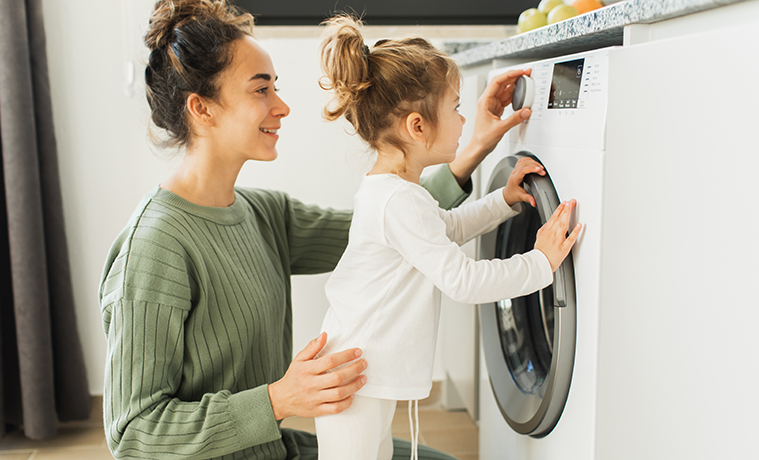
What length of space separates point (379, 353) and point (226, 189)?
1.51 ft

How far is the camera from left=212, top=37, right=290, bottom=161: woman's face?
1.16 m

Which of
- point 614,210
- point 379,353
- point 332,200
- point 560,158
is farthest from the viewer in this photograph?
point 332,200

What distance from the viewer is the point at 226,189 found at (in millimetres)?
1235

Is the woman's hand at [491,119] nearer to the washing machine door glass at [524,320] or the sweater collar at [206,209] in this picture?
the washing machine door glass at [524,320]

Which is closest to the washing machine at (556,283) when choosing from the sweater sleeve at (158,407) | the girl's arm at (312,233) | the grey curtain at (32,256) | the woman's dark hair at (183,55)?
the girl's arm at (312,233)

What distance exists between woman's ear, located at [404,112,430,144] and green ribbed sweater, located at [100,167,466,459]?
28cm

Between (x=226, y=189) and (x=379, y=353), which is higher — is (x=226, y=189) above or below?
above

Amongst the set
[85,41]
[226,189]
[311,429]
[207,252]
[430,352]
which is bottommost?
[311,429]

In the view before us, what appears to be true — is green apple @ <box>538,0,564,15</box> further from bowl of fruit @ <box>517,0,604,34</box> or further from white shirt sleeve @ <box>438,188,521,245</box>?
white shirt sleeve @ <box>438,188,521,245</box>

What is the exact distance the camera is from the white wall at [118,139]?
1895mm

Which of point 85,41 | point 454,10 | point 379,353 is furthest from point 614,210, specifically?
point 85,41

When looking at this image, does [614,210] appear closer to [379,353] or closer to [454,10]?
[379,353]

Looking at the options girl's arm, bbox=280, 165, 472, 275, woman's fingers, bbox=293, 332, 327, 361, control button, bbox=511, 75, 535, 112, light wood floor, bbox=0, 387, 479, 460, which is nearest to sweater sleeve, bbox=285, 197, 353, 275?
girl's arm, bbox=280, 165, 472, 275

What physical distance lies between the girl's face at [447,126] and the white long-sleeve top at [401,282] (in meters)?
0.10
